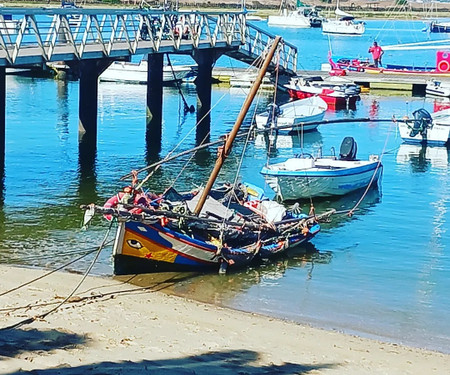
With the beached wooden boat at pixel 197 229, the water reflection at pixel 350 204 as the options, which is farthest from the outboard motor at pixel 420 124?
the beached wooden boat at pixel 197 229

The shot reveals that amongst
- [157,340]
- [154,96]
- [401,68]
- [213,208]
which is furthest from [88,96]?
[401,68]

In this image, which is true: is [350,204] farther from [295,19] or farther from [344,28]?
[295,19]

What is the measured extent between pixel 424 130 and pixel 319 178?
1258 centimetres

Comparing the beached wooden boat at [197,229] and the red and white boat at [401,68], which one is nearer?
the beached wooden boat at [197,229]

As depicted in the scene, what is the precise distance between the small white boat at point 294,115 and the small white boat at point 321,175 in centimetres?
805

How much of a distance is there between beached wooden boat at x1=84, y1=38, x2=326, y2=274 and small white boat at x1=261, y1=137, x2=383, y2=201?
4.59 m

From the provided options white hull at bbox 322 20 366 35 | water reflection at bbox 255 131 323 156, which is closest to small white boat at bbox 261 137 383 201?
water reflection at bbox 255 131 323 156

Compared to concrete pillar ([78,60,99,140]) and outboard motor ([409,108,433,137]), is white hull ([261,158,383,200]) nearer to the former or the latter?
concrete pillar ([78,60,99,140])

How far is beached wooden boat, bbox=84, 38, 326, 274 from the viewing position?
17.6m

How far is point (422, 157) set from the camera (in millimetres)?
34906

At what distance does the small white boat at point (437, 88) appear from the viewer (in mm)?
51188

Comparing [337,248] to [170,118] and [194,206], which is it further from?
[170,118]

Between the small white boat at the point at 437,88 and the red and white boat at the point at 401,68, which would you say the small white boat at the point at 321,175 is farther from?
the red and white boat at the point at 401,68

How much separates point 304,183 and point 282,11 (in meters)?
134
